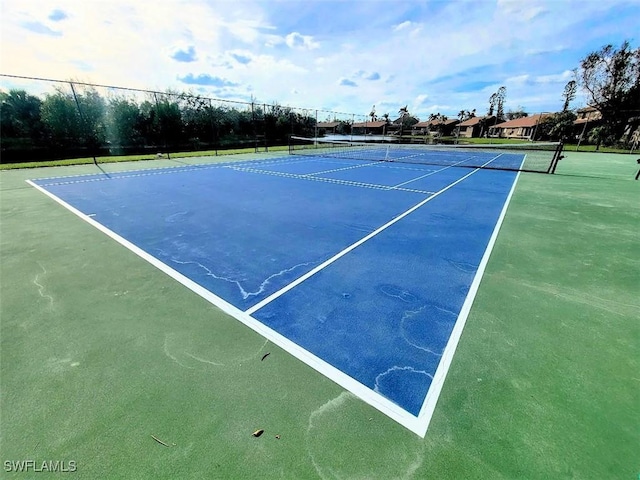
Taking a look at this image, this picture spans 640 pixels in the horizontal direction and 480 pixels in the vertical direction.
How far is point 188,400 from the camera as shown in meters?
2.21

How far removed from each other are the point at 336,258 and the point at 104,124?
25874mm

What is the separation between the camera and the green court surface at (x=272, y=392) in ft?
Result: 5.95

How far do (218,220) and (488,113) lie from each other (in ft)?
302

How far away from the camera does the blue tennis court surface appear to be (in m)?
2.66

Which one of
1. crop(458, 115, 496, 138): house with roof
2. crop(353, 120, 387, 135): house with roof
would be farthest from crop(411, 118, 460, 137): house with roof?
crop(353, 120, 387, 135): house with roof

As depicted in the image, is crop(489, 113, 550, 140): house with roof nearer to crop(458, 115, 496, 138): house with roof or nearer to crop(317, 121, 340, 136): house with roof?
crop(458, 115, 496, 138): house with roof

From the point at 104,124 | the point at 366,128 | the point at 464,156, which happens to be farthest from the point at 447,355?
the point at 366,128

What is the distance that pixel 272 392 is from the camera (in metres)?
2.28

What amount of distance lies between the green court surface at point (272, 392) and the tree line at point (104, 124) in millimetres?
18269

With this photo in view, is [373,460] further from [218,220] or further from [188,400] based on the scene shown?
[218,220]

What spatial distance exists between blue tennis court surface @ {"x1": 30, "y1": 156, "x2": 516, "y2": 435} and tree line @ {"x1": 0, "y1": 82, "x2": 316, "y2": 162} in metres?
12.5

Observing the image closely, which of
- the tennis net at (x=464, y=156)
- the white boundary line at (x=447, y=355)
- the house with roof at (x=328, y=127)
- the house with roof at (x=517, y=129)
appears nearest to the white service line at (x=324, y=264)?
the white boundary line at (x=447, y=355)

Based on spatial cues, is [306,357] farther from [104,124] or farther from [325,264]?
[104,124]

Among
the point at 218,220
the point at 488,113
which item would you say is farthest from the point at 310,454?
the point at 488,113
